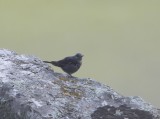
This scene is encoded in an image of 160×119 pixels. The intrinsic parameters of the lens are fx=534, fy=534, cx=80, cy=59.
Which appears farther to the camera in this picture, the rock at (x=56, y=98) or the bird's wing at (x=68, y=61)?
the bird's wing at (x=68, y=61)

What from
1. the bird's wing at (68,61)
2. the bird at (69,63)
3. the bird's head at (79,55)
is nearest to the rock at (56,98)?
the bird at (69,63)

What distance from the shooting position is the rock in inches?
370

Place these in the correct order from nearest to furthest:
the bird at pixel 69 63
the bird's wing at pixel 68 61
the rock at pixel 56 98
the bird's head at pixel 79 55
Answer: the rock at pixel 56 98 → the bird at pixel 69 63 → the bird's wing at pixel 68 61 → the bird's head at pixel 79 55

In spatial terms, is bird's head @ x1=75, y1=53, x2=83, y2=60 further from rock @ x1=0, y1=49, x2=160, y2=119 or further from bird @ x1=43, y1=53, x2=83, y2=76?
rock @ x1=0, y1=49, x2=160, y2=119

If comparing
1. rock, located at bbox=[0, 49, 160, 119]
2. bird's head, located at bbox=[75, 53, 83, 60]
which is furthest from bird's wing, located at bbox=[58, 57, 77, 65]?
rock, located at bbox=[0, 49, 160, 119]

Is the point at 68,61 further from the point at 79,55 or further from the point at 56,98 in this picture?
the point at 56,98

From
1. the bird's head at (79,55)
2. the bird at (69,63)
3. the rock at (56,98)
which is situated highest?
the bird's head at (79,55)

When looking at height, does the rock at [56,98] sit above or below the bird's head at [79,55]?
below

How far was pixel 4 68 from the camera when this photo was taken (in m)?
10.6

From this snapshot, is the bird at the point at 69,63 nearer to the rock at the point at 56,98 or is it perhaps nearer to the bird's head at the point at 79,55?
the bird's head at the point at 79,55

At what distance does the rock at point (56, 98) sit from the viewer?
9.40 meters

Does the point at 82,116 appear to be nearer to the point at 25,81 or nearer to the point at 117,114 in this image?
the point at 117,114

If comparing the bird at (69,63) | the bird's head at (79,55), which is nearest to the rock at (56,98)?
the bird at (69,63)

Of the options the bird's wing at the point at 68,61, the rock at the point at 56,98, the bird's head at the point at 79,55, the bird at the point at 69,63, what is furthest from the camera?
the bird's head at the point at 79,55
